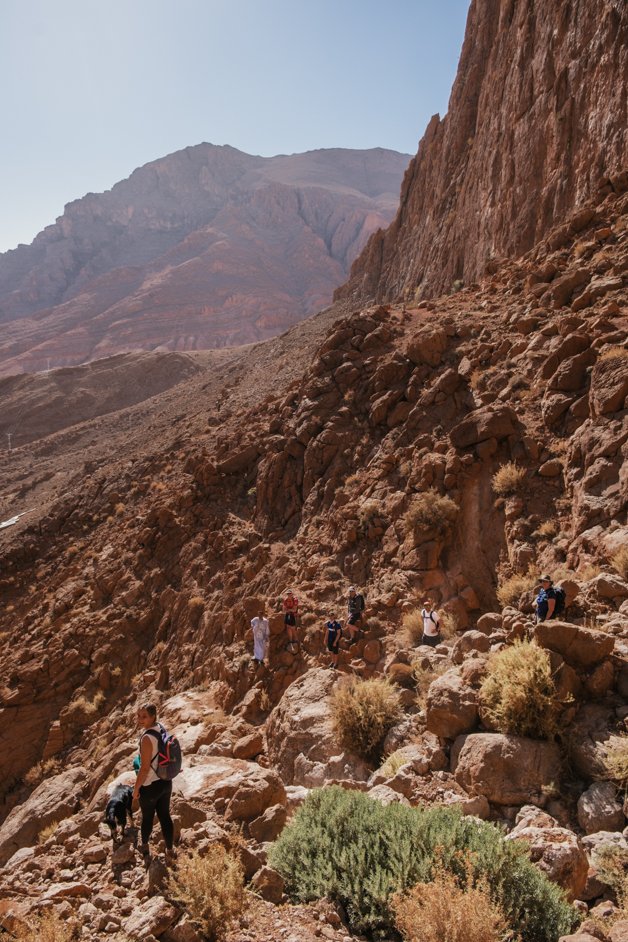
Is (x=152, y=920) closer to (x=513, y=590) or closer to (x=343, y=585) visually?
(x=513, y=590)

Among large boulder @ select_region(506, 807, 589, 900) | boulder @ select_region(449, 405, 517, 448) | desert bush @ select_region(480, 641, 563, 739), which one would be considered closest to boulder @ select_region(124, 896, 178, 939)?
large boulder @ select_region(506, 807, 589, 900)

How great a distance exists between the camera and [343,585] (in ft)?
33.2

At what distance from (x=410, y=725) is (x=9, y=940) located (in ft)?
12.4

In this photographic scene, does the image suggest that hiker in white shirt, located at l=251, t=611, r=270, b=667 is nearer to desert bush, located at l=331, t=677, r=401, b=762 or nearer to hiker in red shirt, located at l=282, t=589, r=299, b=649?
hiker in red shirt, located at l=282, t=589, r=299, b=649

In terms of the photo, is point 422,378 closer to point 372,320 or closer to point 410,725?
point 372,320

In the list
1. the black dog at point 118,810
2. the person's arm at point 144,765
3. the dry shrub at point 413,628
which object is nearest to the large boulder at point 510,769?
the person's arm at point 144,765

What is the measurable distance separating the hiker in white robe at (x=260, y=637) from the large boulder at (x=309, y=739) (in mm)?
1462

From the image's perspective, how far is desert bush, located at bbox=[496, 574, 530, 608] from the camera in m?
7.30

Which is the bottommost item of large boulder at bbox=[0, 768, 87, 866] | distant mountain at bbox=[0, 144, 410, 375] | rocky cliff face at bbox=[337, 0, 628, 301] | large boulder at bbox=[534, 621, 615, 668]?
large boulder at bbox=[0, 768, 87, 866]

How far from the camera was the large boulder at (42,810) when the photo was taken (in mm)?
8578

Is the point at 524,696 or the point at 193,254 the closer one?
the point at 524,696

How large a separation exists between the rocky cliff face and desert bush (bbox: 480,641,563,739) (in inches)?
518

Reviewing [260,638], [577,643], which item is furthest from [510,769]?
[260,638]

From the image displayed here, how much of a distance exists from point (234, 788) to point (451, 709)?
7.39ft
